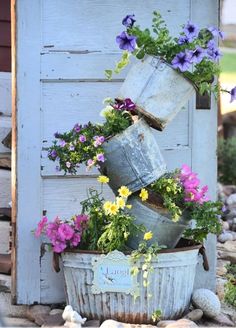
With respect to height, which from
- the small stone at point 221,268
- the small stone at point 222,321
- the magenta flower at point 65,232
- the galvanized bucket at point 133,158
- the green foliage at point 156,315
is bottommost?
the small stone at point 222,321

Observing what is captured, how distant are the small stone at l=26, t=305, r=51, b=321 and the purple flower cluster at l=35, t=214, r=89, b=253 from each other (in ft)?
1.28

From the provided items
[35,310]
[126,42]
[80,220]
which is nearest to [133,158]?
[80,220]

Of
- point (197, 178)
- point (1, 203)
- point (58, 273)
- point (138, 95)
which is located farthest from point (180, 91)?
point (1, 203)

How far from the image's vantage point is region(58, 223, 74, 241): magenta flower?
165 inches

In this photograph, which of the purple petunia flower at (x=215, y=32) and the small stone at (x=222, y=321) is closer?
the purple petunia flower at (x=215, y=32)

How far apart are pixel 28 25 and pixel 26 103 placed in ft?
1.32

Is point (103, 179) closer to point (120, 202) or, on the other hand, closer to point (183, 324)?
point (120, 202)

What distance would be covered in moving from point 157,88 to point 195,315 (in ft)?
3.79

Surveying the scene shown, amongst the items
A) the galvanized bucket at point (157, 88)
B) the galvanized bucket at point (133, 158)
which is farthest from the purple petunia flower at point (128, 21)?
the galvanized bucket at point (133, 158)

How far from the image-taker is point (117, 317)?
13.7 ft

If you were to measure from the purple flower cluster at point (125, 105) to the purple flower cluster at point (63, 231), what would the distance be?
1.89 feet

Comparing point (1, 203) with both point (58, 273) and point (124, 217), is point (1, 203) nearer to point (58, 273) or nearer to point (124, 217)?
point (58, 273)

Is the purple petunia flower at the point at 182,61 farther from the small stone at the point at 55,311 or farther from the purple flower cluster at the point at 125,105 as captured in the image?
the small stone at the point at 55,311

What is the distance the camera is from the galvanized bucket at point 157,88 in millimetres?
4074
